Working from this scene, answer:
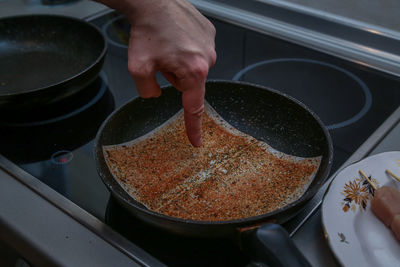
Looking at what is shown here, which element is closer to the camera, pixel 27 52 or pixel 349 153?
pixel 349 153

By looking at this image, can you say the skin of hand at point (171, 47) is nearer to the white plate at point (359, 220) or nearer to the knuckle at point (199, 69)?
the knuckle at point (199, 69)

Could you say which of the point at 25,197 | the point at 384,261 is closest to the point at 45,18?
the point at 25,197

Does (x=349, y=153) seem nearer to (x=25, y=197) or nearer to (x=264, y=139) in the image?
(x=264, y=139)

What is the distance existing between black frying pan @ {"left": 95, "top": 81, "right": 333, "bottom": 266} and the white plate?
34 millimetres

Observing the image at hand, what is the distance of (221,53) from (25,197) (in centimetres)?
55

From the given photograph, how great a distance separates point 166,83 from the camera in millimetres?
831

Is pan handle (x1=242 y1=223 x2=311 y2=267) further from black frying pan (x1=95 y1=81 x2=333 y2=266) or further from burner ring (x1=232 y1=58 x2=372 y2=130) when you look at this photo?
burner ring (x1=232 y1=58 x2=372 y2=130)

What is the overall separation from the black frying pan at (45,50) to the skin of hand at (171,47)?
25 cm

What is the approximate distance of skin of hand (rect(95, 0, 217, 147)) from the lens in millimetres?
479

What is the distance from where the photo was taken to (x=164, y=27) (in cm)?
48

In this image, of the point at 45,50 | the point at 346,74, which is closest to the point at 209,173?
the point at 346,74

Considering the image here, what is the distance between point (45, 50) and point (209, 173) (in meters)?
0.54

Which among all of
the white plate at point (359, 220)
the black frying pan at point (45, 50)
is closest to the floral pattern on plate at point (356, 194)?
the white plate at point (359, 220)

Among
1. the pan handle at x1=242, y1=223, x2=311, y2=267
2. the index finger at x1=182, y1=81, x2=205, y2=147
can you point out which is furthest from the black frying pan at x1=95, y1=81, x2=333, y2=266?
the index finger at x1=182, y1=81, x2=205, y2=147
